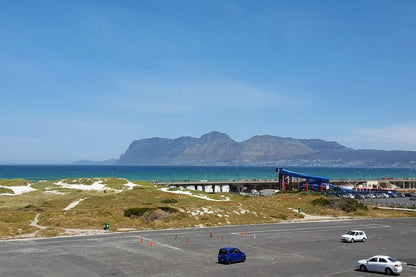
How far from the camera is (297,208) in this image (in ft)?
307

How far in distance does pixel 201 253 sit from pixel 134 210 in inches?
1122

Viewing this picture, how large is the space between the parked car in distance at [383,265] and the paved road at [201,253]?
2.68 ft

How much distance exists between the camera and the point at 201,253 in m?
45.7

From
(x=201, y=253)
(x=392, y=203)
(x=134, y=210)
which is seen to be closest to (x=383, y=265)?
(x=201, y=253)

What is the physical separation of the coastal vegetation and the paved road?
7.05m

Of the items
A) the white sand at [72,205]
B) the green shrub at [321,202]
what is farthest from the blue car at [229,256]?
the green shrub at [321,202]

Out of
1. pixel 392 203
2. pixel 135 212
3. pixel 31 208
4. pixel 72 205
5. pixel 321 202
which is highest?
pixel 321 202

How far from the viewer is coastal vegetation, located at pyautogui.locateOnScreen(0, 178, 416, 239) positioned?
64562 mm

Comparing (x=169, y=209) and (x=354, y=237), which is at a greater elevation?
(x=169, y=209)

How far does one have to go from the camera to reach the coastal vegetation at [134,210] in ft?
212

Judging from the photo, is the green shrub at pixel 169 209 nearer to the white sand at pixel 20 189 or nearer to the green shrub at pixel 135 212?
the green shrub at pixel 135 212

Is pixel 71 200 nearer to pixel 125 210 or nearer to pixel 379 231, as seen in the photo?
pixel 125 210

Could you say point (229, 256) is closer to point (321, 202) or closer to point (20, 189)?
point (321, 202)

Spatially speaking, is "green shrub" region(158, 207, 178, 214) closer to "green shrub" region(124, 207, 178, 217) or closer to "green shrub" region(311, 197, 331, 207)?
"green shrub" region(124, 207, 178, 217)
